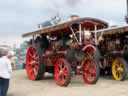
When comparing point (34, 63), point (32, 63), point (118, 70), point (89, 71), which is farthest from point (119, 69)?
point (32, 63)

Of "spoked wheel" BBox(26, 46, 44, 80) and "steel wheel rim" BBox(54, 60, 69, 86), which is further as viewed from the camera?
"spoked wheel" BBox(26, 46, 44, 80)

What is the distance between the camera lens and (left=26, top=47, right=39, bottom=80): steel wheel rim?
47.5 ft

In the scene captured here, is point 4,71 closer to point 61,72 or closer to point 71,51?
point 61,72

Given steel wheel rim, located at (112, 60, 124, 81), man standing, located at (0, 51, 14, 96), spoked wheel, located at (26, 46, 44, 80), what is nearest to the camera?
man standing, located at (0, 51, 14, 96)

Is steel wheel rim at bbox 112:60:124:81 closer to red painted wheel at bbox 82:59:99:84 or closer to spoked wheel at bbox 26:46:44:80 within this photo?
red painted wheel at bbox 82:59:99:84

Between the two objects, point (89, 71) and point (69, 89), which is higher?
point (89, 71)

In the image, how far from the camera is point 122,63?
1355 centimetres

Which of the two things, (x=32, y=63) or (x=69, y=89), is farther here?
(x=32, y=63)

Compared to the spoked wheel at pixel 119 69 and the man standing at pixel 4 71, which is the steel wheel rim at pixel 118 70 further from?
the man standing at pixel 4 71

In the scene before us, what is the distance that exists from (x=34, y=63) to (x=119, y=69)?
2991mm

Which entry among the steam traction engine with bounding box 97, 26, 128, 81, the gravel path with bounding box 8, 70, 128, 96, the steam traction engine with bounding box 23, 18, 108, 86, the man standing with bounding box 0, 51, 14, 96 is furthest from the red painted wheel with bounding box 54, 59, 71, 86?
the man standing with bounding box 0, 51, 14, 96

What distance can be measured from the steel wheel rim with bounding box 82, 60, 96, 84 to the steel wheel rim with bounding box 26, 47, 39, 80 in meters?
2.16

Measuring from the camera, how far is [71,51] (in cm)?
1258

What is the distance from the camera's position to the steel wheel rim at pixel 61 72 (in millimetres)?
12462
